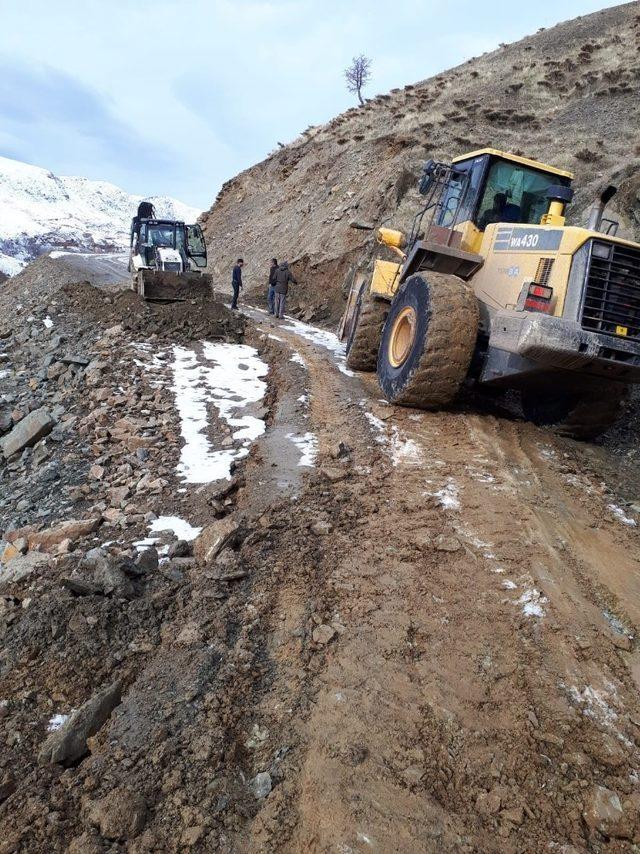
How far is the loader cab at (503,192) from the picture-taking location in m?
7.36

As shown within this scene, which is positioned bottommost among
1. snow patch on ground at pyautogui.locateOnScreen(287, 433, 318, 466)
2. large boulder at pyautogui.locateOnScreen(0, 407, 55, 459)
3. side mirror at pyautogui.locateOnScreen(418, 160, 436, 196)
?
large boulder at pyautogui.locateOnScreen(0, 407, 55, 459)

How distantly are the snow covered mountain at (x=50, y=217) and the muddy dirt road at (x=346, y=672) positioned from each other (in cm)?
7125

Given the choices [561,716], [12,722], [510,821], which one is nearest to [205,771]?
[12,722]

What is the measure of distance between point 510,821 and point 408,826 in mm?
403

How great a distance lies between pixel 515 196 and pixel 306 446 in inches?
173

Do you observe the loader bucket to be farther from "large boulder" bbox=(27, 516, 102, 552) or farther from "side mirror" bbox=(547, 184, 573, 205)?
"large boulder" bbox=(27, 516, 102, 552)

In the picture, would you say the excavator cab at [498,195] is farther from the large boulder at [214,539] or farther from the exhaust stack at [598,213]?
the large boulder at [214,539]

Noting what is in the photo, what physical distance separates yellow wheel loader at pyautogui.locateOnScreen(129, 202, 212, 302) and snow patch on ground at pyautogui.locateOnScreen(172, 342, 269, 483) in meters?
3.44

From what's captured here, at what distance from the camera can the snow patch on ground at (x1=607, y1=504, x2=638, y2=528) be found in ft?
16.3

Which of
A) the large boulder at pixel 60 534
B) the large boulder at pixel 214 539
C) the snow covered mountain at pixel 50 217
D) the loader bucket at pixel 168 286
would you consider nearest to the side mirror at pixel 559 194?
the large boulder at pixel 214 539

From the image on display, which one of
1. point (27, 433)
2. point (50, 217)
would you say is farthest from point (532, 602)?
point (50, 217)

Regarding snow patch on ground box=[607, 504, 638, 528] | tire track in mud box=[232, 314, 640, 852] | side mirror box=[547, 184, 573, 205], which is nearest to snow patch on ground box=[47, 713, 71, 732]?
tire track in mud box=[232, 314, 640, 852]

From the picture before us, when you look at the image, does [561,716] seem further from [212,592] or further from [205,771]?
[212,592]

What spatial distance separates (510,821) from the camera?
2.22 meters
